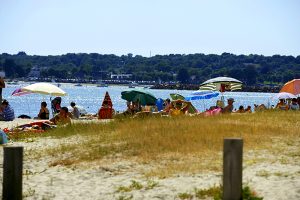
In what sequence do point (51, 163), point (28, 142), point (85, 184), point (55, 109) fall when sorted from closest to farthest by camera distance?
point (85, 184)
point (51, 163)
point (28, 142)
point (55, 109)

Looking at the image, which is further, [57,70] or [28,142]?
[57,70]

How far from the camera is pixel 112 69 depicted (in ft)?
641

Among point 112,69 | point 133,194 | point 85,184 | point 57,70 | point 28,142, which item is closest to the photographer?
point 133,194

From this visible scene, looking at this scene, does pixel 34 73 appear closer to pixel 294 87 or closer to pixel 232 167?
pixel 294 87

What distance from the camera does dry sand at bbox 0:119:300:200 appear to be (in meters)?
9.54

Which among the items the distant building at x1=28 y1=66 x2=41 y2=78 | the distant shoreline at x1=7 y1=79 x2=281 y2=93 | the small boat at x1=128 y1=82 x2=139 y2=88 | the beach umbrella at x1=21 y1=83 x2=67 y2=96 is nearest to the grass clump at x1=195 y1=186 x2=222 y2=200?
the beach umbrella at x1=21 y1=83 x2=67 y2=96

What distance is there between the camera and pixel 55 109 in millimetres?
24172

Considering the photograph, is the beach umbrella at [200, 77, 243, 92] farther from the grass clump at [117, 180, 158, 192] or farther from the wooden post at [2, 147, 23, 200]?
the wooden post at [2, 147, 23, 200]

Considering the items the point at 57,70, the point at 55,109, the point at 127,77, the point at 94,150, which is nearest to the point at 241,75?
the point at 127,77

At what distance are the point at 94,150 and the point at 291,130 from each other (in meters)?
4.70

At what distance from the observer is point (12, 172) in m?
8.66

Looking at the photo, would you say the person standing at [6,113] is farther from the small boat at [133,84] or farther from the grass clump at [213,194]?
the small boat at [133,84]

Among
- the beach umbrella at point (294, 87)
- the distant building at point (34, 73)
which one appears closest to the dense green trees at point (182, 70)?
the distant building at point (34, 73)

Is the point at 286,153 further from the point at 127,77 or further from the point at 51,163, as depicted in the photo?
the point at 127,77
